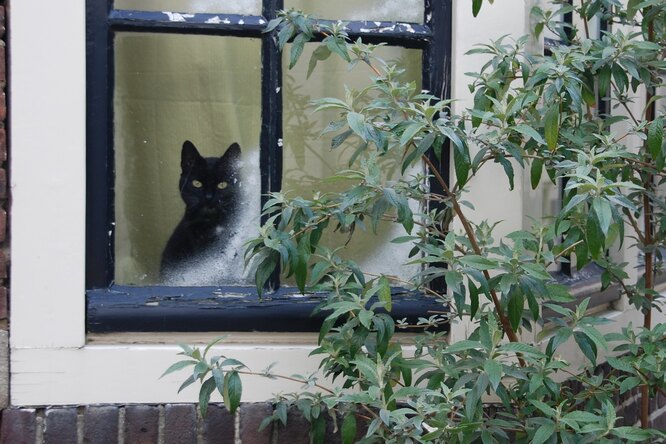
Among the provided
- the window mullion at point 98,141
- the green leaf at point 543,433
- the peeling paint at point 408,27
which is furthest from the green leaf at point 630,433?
the window mullion at point 98,141

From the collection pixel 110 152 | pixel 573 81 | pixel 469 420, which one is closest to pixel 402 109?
pixel 573 81

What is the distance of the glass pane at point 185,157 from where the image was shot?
2879 mm

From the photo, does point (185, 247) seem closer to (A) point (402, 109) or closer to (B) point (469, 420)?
(A) point (402, 109)

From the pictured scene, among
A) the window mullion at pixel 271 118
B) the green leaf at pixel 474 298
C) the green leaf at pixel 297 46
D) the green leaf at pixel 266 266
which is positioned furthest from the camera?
the window mullion at pixel 271 118

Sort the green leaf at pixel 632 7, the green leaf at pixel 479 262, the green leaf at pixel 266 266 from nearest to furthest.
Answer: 1. the green leaf at pixel 479 262
2. the green leaf at pixel 266 266
3. the green leaf at pixel 632 7

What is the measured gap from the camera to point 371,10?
2.99 metres

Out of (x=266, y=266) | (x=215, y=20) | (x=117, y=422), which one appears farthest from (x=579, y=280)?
(x=117, y=422)

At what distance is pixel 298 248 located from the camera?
8.13 ft

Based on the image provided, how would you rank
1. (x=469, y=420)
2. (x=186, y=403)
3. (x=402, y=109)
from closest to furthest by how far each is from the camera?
(x=469, y=420)
(x=402, y=109)
(x=186, y=403)

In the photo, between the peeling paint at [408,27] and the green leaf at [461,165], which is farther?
the peeling paint at [408,27]

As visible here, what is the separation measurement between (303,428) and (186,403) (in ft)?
1.15

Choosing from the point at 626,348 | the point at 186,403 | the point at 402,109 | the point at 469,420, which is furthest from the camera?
the point at 186,403

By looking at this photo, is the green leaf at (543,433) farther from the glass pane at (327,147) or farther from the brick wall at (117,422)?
the glass pane at (327,147)

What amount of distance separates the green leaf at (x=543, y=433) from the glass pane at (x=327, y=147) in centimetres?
94
